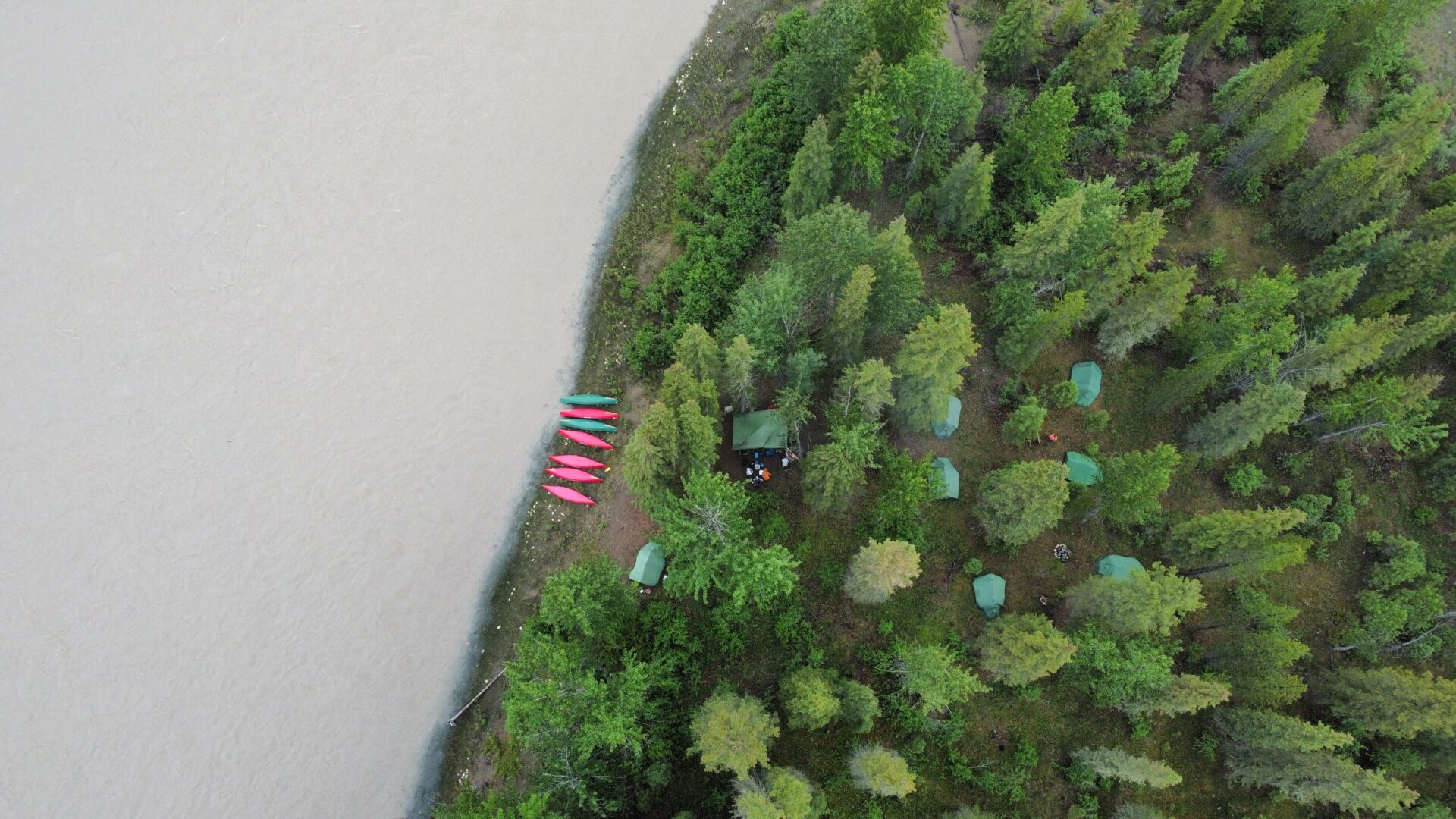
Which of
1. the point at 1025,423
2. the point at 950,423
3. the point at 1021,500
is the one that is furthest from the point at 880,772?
the point at 1025,423

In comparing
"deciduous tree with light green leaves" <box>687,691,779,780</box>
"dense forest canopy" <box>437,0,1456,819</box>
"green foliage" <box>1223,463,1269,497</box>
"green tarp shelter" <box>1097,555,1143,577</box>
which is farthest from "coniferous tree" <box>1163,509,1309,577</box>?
"deciduous tree with light green leaves" <box>687,691,779,780</box>

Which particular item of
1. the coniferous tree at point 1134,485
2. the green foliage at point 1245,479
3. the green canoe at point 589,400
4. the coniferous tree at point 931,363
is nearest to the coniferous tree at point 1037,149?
the coniferous tree at point 931,363

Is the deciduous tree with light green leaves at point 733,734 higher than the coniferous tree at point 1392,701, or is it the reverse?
the deciduous tree with light green leaves at point 733,734

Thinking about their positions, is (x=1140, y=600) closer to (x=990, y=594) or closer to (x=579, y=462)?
(x=990, y=594)

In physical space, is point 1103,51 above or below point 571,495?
above

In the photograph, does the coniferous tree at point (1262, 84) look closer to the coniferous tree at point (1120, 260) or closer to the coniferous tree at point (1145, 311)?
the coniferous tree at point (1120, 260)

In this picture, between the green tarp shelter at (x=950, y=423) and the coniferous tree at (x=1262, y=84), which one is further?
the coniferous tree at (x=1262, y=84)
